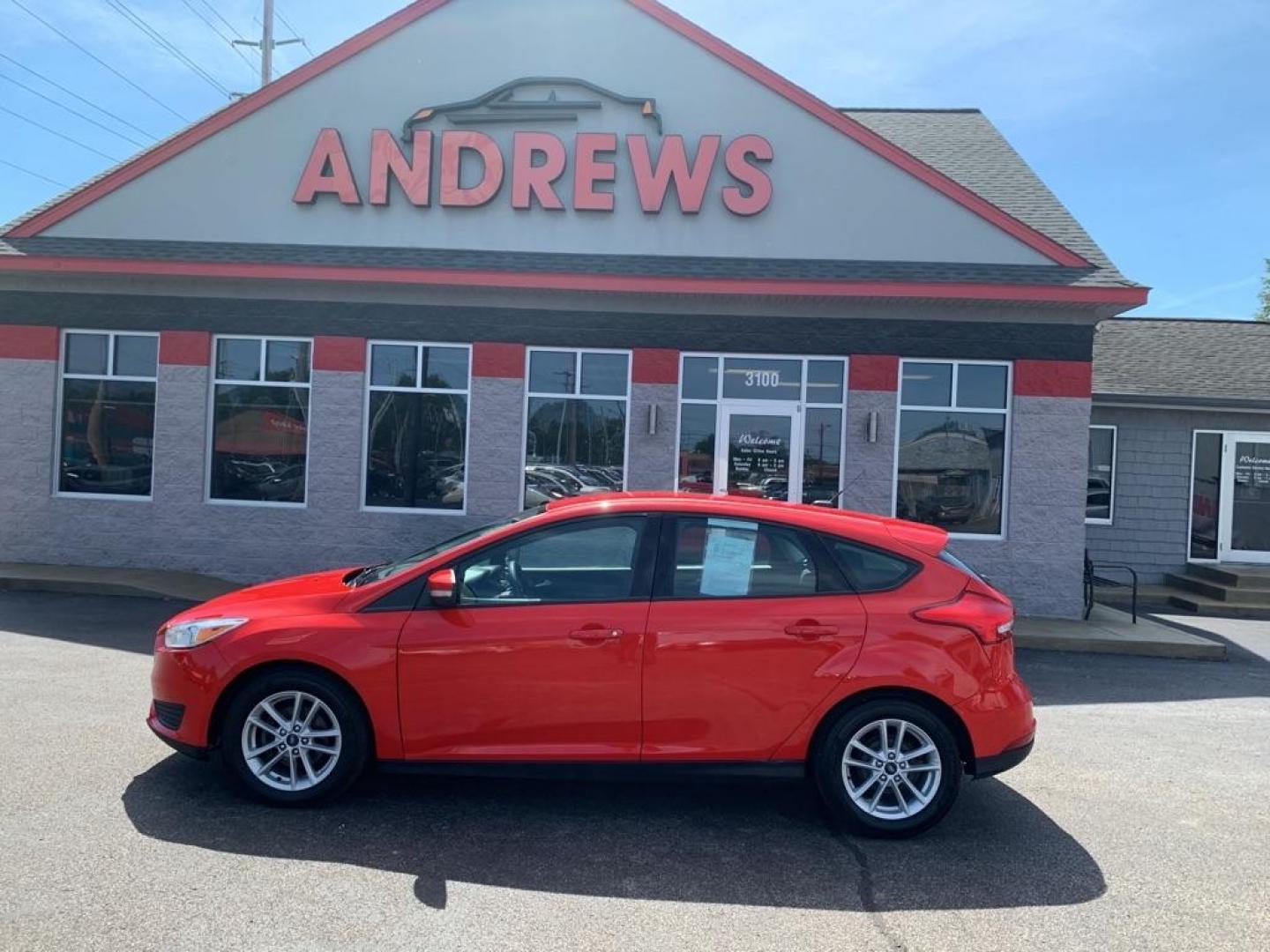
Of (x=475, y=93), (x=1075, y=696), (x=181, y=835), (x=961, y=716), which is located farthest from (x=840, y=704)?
(x=475, y=93)

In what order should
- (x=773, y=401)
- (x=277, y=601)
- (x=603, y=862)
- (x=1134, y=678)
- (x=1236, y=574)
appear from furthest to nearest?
(x=1236, y=574)
(x=773, y=401)
(x=1134, y=678)
(x=277, y=601)
(x=603, y=862)

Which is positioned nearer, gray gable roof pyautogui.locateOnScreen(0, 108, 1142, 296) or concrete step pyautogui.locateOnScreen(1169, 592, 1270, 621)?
gray gable roof pyautogui.locateOnScreen(0, 108, 1142, 296)

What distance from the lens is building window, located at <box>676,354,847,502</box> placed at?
38.0 ft

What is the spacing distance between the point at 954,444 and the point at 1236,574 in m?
5.13

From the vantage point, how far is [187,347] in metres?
12.1

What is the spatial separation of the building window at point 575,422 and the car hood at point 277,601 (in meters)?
6.41

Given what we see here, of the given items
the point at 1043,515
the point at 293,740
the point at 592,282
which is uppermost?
the point at 592,282

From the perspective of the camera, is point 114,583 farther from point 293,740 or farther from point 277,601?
point 293,740

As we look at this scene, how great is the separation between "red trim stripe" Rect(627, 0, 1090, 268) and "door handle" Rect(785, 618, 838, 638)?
786 cm

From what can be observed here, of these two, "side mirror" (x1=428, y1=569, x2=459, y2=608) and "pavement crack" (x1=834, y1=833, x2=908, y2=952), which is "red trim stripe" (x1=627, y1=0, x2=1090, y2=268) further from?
"side mirror" (x1=428, y1=569, x2=459, y2=608)

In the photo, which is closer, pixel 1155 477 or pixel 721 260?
pixel 721 260

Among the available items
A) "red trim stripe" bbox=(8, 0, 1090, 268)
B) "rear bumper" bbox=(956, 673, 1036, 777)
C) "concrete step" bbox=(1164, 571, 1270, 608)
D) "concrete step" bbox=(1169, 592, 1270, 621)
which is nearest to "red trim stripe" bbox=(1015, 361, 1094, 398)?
"red trim stripe" bbox=(8, 0, 1090, 268)

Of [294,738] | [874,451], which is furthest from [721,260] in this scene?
[294,738]

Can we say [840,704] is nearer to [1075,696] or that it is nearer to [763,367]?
[1075,696]
